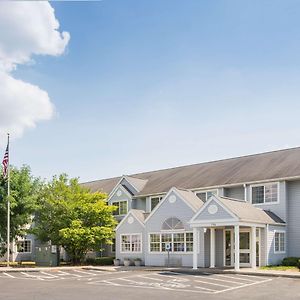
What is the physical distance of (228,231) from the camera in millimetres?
32500

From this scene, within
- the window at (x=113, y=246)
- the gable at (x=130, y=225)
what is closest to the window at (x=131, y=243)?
the gable at (x=130, y=225)

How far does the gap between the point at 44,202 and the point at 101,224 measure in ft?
17.0

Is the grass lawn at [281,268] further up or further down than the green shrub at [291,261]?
further down

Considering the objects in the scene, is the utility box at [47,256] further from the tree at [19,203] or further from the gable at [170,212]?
the gable at [170,212]

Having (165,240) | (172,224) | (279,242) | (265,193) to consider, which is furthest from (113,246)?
(279,242)

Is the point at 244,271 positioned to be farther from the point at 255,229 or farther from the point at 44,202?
the point at 44,202

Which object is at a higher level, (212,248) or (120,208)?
(120,208)

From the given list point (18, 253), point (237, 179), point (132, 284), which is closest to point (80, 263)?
point (18, 253)

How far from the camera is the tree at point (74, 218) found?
1460 inches

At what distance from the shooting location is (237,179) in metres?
34.8

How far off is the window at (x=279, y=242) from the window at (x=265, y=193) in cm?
231

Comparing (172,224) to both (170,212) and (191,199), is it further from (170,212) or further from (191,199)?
(191,199)

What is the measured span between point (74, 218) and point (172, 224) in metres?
8.57

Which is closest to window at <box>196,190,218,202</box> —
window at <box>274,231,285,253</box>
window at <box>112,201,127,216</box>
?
window at <box>274,231,285,253</box>
